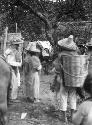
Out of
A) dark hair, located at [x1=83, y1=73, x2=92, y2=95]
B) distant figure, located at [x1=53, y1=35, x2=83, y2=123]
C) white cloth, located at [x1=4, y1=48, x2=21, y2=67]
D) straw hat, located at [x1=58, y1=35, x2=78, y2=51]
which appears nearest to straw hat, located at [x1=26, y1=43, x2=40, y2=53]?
white cloth, located at [x1=4, y1=48, x2=21, y2=67]

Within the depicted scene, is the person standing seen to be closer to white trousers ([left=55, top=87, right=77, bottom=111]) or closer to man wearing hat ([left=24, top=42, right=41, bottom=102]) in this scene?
man wearing hat ([left=24, top=42, right=41, bottom=102])

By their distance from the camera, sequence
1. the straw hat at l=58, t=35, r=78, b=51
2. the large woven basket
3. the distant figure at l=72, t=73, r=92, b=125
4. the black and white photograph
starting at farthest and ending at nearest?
1. the straw hat at l=58, t=35, r=78, b=51
2. the large woven basket
3. the black and white photograph
4. the distant figure at l=72, t=73, r=92, b=125

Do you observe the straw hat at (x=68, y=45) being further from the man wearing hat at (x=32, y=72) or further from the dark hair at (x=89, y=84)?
the dark hair at (x=89, y=84)

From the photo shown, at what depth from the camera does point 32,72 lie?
8531 millimetres

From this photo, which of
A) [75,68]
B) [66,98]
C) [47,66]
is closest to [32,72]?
[66,98]

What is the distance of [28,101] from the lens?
8.71 m

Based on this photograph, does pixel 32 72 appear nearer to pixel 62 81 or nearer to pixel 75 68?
pixel 62 81

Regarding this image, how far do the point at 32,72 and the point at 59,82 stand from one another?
175cm

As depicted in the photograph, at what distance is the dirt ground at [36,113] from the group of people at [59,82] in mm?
216

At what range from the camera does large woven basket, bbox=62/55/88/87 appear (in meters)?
6.29

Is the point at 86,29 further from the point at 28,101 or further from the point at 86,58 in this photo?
the point at 86,58

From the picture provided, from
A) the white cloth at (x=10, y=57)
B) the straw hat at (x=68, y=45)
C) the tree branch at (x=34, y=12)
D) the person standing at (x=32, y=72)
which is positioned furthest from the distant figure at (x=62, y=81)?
the tree branch at (x=34, y=12)

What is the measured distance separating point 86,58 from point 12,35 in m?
3.18

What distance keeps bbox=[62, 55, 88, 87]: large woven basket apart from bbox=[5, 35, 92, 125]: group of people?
22 centimetres
